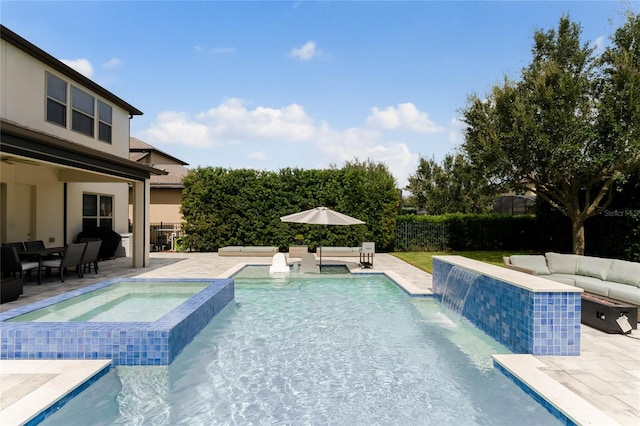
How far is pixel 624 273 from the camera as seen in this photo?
799 centimetres

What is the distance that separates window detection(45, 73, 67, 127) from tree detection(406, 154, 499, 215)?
25.5 meters

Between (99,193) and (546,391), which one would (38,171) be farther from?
(546,391)

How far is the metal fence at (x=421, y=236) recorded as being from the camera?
2034 centimetres

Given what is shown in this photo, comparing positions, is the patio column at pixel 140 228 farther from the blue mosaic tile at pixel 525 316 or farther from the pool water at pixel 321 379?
the blue mosaic tile at pixel 525 316

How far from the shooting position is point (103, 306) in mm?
7457

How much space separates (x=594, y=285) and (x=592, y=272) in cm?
113

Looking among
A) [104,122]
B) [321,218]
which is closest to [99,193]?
[104,122]

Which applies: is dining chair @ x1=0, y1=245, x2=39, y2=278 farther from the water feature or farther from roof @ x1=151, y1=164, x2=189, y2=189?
roof @ x1=151, y1=164, x2=189, y2=189

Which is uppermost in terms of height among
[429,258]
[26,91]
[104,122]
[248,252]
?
[104,122]

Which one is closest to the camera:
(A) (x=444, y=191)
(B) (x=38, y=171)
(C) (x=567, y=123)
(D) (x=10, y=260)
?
(D) (x=10, y=260)

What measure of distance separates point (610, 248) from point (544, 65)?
7.65m

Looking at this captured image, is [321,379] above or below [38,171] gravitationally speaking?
below

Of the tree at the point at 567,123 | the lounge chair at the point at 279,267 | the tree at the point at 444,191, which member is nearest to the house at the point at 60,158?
the lounge chair at the point at 279,267

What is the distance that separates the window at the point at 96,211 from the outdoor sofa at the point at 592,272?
16.2m
